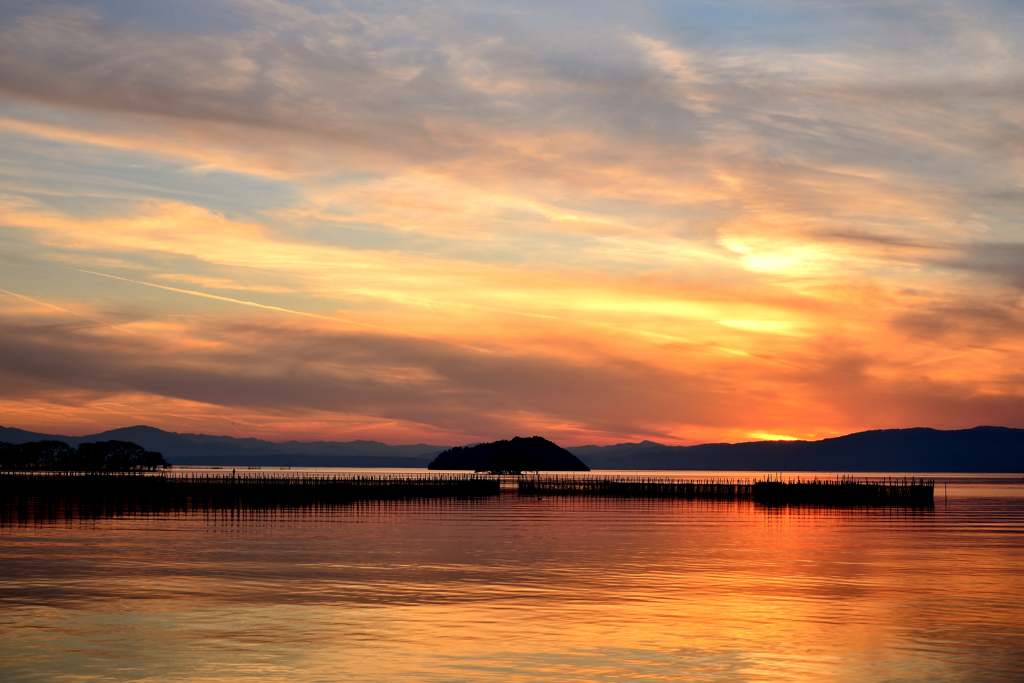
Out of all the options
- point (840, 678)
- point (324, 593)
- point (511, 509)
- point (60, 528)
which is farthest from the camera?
point (511, 509)

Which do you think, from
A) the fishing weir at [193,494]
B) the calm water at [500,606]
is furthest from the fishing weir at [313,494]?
→ the calm water at [500,606]

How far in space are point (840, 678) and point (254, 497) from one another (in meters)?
103

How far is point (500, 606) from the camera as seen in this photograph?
1291 inches

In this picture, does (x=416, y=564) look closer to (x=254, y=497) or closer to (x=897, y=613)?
(x=897, y=613)

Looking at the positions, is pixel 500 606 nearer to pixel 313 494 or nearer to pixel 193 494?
pixel 313 494

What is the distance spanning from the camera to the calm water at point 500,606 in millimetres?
23906

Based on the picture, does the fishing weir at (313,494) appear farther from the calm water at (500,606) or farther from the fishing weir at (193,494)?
the calm water at (500,606)

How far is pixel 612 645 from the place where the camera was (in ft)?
86.4

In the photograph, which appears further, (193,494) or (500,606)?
(193,494)

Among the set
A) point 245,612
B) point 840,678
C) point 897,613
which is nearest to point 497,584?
point 245,612

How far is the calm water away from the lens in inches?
941

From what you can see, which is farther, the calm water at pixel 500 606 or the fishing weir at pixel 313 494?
the fishing weir at pixel 313 494

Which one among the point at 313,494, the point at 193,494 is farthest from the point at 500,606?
the point at 193,494

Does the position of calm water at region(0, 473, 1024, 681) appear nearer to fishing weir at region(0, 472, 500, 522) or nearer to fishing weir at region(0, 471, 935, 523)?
fishing weir at region(0, 472, 500, 522)
